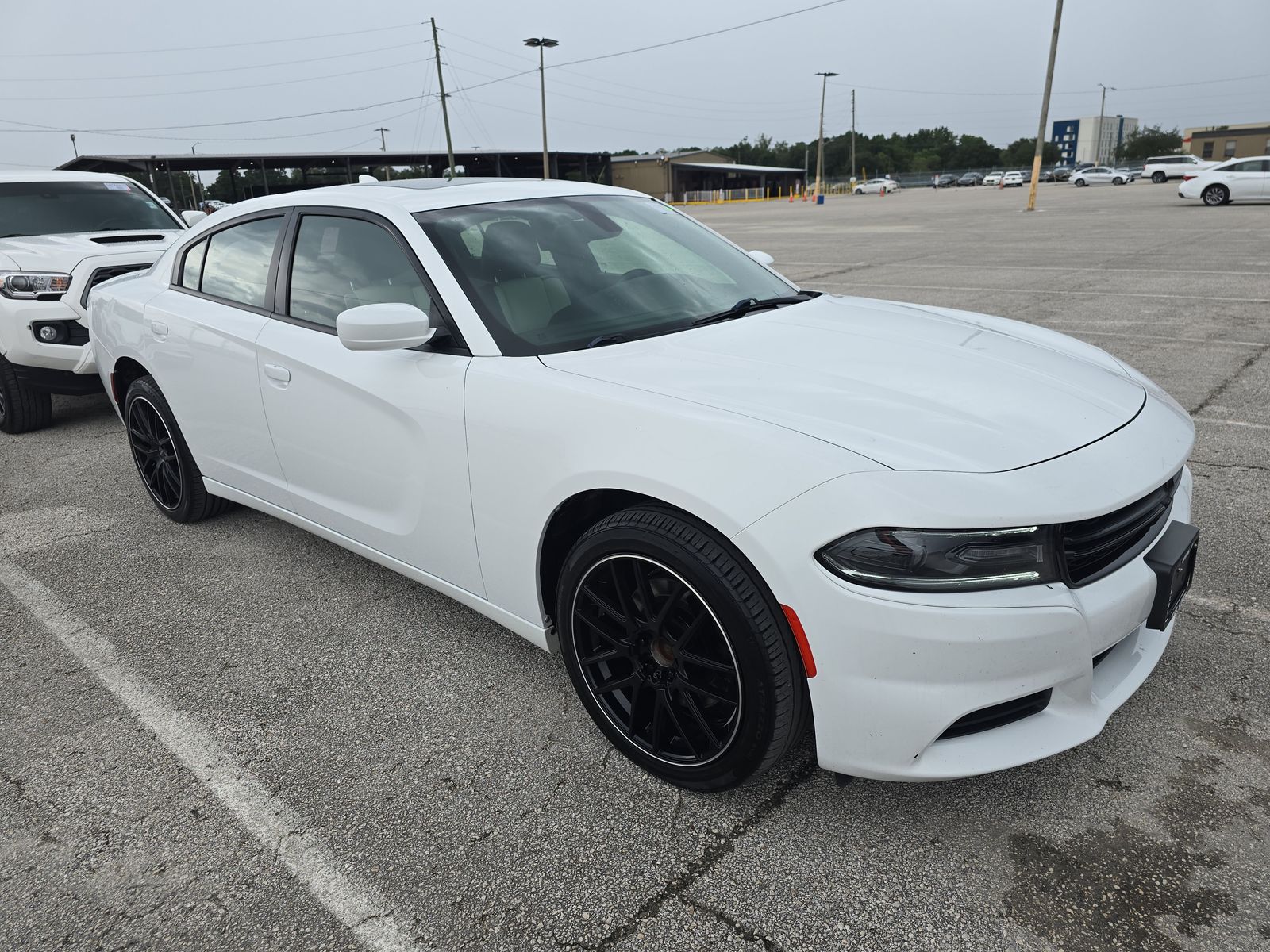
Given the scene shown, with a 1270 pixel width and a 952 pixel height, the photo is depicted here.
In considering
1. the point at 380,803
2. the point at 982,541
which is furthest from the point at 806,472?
the point at 380,803

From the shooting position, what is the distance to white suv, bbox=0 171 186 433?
19.6 ft

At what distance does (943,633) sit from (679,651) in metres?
0.67

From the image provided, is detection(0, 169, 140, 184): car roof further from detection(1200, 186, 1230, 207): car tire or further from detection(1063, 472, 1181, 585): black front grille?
detection(1200, 186, 1230, 207): car tire

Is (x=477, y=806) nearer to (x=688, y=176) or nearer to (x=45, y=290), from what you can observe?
(x=45, y=290)

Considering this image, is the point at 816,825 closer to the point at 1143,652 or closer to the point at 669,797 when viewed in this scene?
the point at 669,797

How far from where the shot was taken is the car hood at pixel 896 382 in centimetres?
200

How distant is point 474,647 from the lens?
3.15 m

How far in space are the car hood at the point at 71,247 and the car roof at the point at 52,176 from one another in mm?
738

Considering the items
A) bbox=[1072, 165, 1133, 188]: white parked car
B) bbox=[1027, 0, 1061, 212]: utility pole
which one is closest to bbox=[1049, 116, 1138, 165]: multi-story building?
bbox=[1072, 165, 1133, 188]: white parked car

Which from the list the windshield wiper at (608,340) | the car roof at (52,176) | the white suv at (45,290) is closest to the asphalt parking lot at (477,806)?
the windshield wiper at (608,340)

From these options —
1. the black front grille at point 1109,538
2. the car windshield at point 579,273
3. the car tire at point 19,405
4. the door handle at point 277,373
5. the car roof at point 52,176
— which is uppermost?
the car roof at point 52,176

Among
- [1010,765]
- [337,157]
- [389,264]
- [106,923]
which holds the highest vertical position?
[337,157]

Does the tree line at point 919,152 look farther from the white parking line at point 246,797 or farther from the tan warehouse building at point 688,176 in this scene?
the white parking line at point 246,797

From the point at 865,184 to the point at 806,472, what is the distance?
90.3 metres
